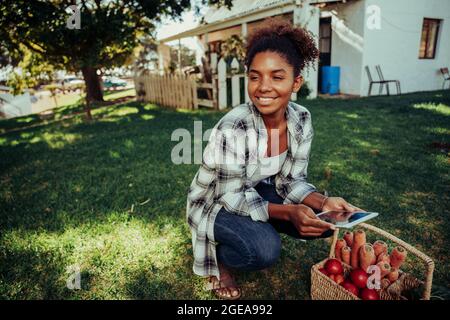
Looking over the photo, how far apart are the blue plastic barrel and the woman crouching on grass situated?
10.4 meters

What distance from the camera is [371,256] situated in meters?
1.85

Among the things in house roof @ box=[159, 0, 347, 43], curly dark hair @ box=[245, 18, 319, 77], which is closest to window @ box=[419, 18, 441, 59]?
house roof @ box=[159, 0, 347, 43]

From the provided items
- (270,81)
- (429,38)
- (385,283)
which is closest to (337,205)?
(385,283)

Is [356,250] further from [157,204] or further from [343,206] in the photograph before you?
[157,204]

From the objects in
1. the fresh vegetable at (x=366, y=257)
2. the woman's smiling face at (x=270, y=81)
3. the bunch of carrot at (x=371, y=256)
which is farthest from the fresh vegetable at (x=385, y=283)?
the woman's smiling face at (x=270, y=81)

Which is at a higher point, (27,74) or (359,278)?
(27,74)

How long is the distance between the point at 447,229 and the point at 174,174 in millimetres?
3104

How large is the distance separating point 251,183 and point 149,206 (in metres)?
1.66

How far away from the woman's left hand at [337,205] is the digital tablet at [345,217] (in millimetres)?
50

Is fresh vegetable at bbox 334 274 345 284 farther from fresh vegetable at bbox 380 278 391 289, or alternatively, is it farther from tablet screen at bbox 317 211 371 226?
tablet screen at bbox 317 211 371 226

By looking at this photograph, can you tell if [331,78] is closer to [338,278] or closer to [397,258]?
[397,258]

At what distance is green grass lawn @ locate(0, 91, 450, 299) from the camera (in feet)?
7.64
